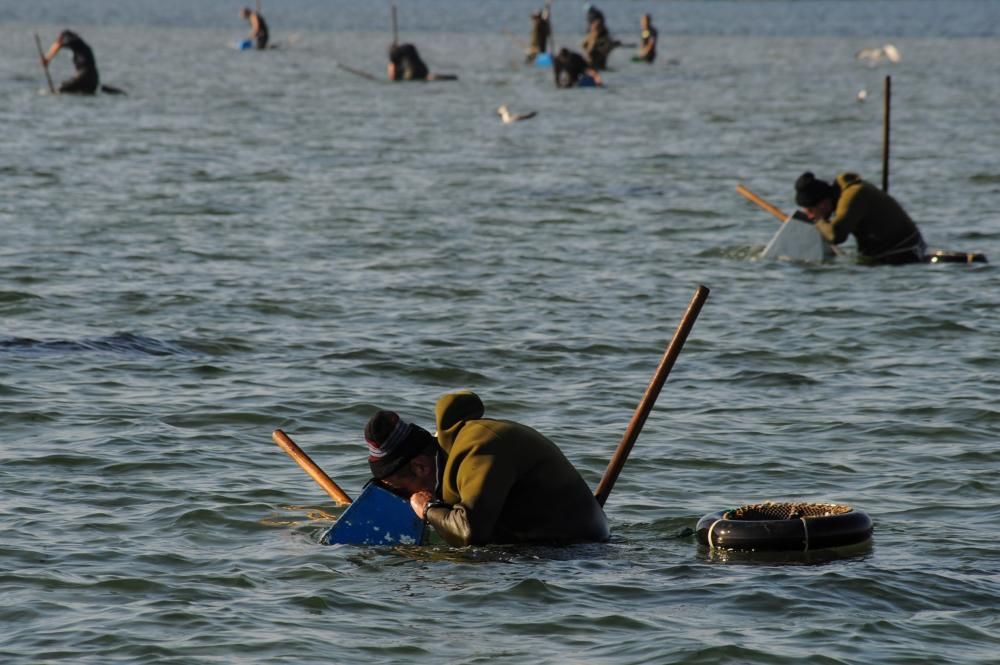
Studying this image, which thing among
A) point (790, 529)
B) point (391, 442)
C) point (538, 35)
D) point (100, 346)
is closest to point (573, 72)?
point (538, 35)

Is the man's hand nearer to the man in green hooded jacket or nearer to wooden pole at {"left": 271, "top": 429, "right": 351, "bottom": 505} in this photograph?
the man in green hooded jacket

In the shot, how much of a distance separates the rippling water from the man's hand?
272 mm

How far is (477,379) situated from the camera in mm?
14617

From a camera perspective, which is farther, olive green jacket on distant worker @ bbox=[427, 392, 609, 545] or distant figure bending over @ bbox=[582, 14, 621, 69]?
distant figure bending over @ bbox=[582, 14, 621, 69]

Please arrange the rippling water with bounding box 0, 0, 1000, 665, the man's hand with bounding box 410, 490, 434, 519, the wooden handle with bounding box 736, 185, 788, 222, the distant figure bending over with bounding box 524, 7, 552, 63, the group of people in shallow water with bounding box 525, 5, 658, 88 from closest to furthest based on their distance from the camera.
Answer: the rippling water with bounding box 0, 0, 1000, 665, the man's hand with bounding box 410, 490, 434, 519, the wooden handle with bounding box 736, 185, 788, 222, the group of people in shallow water with bounding box 525, 5, 658, 88, the distant figure bending over with bounding box 524, 7, 552, 63

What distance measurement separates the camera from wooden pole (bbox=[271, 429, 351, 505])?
10406 mm

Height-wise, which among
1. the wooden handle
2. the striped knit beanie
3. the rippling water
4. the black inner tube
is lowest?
the rippling water

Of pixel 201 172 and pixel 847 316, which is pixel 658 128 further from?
pixel 847 316

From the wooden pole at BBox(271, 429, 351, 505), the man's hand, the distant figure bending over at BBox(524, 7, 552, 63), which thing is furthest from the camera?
the distant figure bending over at BBox(524, 7, 552, 63)

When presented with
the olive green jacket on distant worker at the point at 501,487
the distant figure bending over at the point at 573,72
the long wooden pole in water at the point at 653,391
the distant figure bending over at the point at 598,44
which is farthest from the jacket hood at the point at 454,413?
the distant figure bending over at the point at 598,44

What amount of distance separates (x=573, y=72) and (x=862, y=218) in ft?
95.7

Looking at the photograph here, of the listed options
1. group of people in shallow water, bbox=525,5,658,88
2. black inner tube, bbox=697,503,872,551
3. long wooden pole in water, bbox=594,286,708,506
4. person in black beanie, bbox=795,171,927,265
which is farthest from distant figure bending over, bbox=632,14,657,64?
black inner tube, bbox=697,503,872,551

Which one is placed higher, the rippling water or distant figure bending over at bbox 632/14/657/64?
distant figure bending over at bbox 632/14/657/64

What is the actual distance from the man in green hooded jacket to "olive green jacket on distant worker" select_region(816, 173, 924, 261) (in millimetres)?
10035
